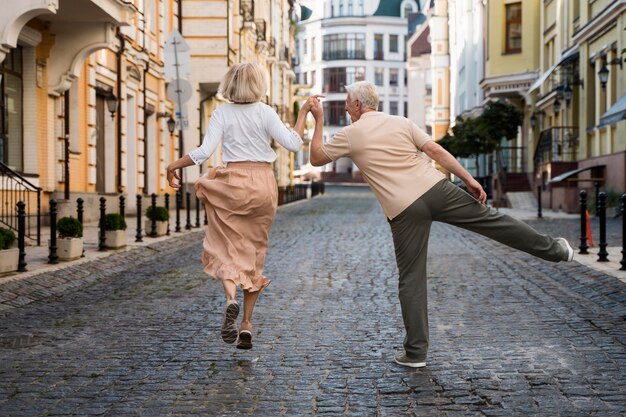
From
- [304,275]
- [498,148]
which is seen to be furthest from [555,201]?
[304,275]

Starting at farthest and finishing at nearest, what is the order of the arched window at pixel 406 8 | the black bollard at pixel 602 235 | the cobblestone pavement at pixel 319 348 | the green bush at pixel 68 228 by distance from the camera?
1. the arched window at pixel 406 8
2. the green bush at pixel 68 228
3. the black bollard at pixel 602 235
4. the cobblestone pavement at pixel 319 348

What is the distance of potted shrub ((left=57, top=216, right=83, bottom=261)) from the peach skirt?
21.4 ft

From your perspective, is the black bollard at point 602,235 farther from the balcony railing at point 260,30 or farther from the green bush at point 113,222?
the balcony railing at point 260,30

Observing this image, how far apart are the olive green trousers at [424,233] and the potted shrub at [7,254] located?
19.7 feet

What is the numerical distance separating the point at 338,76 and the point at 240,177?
10426cm

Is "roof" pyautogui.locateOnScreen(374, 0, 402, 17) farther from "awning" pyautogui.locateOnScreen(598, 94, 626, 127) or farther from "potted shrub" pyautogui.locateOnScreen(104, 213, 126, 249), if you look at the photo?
"potted shrub" pyautogui.locateOnScreen(104, 213, 126, 249)

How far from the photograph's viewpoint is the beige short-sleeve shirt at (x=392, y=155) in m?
5.77

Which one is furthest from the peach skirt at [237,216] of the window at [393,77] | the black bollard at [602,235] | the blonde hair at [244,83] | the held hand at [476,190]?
the window at [393,77]

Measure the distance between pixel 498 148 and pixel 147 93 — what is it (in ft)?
49.6

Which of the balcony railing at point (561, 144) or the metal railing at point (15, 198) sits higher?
the balcony railing at point (561, 144)

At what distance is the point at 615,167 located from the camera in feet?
82.2

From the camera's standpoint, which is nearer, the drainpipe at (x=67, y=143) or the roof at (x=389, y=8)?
the drainpipe at (x=67, y=143)

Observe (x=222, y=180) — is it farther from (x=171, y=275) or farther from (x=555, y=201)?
(x=555, y=201)

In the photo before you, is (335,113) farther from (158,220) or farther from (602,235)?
(602,235)
